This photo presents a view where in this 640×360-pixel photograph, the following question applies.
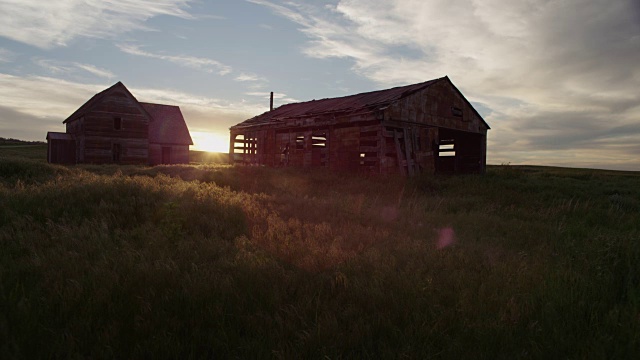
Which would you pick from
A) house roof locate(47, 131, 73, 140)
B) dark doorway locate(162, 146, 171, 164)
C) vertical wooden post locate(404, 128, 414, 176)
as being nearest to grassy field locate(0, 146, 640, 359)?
vertical wooden post locate(404, 128, 414, 176)

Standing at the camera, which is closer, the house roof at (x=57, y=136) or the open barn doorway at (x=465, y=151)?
the open barn doorway at (x=465, y=151)

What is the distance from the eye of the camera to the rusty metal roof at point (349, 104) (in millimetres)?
18359

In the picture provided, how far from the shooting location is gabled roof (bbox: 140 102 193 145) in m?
35.5

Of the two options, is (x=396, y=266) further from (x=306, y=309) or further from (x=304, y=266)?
(x=306, y=309)

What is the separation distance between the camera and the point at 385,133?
1761 cm

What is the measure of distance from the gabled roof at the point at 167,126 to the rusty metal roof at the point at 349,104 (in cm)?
1078

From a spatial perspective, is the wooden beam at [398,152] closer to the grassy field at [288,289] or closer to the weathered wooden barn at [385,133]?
the weathered wooden barn at [385,133]

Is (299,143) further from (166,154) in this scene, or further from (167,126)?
(167,126)

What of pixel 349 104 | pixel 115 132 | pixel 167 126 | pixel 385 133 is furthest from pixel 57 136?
pixel 385 133

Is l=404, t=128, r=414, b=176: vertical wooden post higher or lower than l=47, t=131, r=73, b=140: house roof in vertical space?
lower

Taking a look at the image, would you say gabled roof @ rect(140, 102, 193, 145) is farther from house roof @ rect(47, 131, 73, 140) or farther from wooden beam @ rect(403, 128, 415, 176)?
wooden beam @ rect(403, 128, 415, 176)

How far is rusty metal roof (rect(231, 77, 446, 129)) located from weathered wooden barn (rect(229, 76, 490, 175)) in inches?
1.9

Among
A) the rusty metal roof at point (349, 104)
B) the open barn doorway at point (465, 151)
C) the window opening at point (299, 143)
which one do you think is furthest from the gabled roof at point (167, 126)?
the open barn doorway at point (465, 151)

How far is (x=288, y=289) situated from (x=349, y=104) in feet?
58.9
